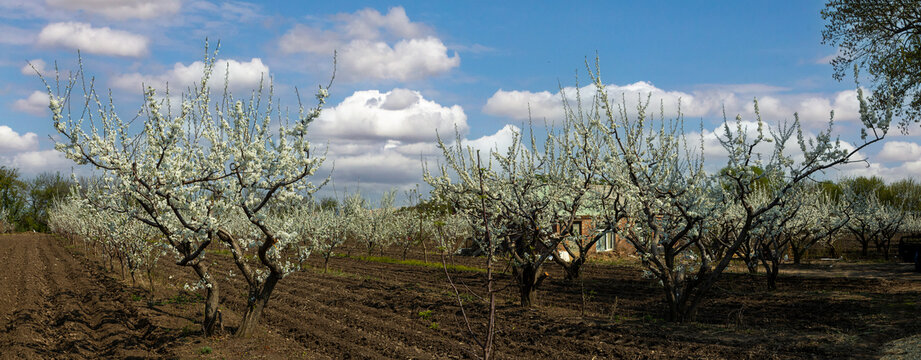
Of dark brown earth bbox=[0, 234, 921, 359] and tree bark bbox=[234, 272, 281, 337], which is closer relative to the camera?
dark brown earth bbox=[0, 234, 921, 359]

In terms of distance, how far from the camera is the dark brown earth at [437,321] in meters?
10.2

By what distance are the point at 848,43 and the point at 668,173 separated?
30.8ft

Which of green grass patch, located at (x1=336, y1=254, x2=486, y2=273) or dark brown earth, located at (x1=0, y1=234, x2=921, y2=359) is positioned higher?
green grass patch, located at (x1=336, y1=254, x2=486, y2=273)

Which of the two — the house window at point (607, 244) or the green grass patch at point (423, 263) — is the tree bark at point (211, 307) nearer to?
the green grass patch at point (423, 263)

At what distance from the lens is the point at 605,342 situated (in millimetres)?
10672

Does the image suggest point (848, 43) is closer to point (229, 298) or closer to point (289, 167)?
point (289, 167)

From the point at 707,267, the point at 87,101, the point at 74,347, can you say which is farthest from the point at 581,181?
the point at 74,347

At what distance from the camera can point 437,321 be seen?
1278cm

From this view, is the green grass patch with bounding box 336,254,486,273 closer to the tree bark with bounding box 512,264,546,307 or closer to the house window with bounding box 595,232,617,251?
the tree bark with bounding box 512,264,546,307

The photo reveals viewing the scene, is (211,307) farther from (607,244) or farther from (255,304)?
(607,244)

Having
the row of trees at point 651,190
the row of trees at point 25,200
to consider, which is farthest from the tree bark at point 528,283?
the row of trees at point 25,200

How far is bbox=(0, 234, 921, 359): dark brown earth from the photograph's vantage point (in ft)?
33.4

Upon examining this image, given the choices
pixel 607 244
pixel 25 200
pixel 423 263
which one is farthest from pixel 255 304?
pixel 25 200

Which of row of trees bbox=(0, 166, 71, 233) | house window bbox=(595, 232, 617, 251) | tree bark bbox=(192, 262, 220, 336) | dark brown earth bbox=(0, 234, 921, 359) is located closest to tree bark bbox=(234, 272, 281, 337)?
dark brown earth bbox=(0, 234, 921, 359)
